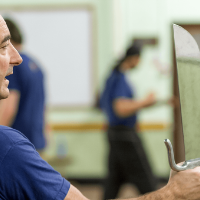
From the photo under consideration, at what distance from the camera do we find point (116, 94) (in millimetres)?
2279

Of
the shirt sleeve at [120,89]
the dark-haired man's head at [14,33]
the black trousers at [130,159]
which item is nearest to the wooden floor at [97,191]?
the black trousers at [130,159]

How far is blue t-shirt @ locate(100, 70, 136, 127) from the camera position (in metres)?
2.28

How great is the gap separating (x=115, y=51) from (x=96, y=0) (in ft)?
1.77

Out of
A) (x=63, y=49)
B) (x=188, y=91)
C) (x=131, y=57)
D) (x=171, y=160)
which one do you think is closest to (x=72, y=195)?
(x=171, y=160)

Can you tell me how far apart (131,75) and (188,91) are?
2.73 meters

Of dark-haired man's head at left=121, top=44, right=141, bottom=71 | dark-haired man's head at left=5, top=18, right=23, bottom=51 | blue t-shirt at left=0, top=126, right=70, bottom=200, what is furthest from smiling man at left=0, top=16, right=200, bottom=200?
dark-haired man's head at left=121, top=44, right=141, bottom=71

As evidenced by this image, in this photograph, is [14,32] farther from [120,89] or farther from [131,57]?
[131,57]

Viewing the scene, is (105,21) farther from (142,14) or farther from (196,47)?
(196,47)

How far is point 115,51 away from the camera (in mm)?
3352

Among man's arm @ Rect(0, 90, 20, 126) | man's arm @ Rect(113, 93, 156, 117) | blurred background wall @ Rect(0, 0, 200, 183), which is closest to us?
man's arm @ Rect(0, 90, 20, 126)

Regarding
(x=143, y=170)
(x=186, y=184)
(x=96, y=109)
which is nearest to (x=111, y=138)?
(x=143, y=170)

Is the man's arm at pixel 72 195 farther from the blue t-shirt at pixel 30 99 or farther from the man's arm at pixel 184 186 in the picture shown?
the blue t-shirt at pixel 30 99

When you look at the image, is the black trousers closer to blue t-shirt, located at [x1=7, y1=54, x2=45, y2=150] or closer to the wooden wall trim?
A: blue t-shirt, located at [x1=7, y1=54, x2=45, y2=150]

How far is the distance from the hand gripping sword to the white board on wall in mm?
2766
